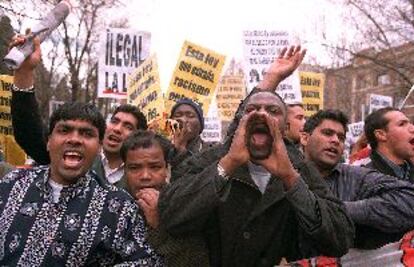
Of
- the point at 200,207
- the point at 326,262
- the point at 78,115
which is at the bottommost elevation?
the point at 326,262

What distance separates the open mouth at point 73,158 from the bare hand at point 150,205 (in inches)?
14.6

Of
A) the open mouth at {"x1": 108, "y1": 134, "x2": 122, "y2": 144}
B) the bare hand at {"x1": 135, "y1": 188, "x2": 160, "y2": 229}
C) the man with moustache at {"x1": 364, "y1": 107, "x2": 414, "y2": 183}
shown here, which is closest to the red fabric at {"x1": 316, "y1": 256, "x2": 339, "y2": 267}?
the bare hand at {"x1": 135, "y1": 188, "x2": 160, "y2": 229}

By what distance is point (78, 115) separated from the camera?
3299 mm

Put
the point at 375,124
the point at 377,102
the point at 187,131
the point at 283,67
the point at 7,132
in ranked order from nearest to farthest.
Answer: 1. the point at 283,67
2. the point at 375,124
3. the point at 187,131
4. the point at 7,132
5. the point at 377,102

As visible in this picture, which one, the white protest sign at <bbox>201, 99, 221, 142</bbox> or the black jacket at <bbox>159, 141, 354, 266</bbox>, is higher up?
the black jacket at <bbox>159, 141, 354, 266</bbox>

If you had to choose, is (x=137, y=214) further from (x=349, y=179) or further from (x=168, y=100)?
(x=168, y=100)

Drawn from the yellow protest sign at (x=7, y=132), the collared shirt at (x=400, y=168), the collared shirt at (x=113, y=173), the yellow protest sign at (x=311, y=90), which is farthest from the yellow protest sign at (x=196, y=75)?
the collared shirt at (x=400, y=168)

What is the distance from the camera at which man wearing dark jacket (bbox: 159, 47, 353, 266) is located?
2.97 meters

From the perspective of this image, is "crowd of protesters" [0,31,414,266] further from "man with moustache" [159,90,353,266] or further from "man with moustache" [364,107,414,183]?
"man with moustache" [364,107,414,183]

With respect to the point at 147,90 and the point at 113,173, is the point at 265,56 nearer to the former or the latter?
the point at 147,90

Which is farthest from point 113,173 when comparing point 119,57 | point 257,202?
point 119,57

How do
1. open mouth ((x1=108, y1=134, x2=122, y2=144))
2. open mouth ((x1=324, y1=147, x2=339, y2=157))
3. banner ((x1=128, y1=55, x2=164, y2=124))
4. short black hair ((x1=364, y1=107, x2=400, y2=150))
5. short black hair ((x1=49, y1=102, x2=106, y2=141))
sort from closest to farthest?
short black hair ((x1=49, y1=102, x2=106, y2=141)) < open mouth ((x1=324, y1=147, x2=339, y2=157)) < short black hair ((x1=364, y1=107, x2=400, y2=150)) < open mouth ((x1=108, y1=134, x2=122, y2=144)) < banner ((x1=128, y1=55, x2=164, y2=124))

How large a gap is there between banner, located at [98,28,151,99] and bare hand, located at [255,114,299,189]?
519 centimetres

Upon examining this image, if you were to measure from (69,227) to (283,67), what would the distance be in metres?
1.65
